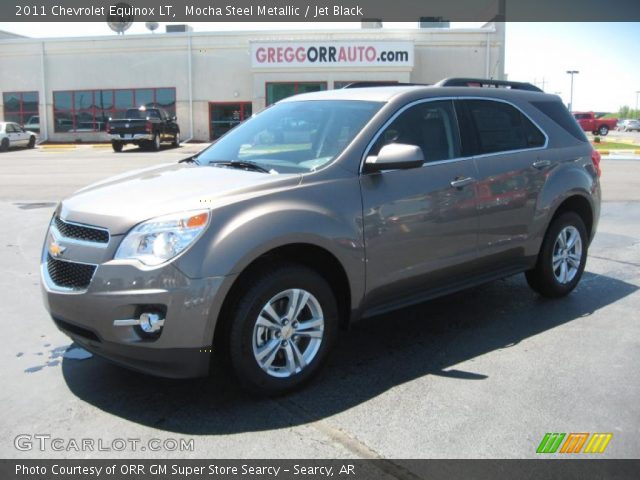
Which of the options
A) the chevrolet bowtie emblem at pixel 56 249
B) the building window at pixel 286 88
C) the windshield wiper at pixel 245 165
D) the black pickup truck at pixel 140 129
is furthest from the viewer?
the building window at pixel 286 88

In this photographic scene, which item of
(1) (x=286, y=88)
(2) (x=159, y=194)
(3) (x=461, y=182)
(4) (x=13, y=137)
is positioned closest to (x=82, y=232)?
(2) (x=159, y=194)

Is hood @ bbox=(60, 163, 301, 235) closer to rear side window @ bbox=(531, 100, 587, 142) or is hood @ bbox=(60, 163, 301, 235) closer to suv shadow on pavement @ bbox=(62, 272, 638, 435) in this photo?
suv shadow on pavement @ bbox=(62, 272, 638, 435)

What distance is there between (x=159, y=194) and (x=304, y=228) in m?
0.89

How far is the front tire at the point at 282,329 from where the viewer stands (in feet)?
11.8

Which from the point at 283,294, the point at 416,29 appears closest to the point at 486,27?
the point at 416,29

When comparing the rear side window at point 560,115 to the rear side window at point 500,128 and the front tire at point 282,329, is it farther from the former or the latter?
the front tire at point 282,329

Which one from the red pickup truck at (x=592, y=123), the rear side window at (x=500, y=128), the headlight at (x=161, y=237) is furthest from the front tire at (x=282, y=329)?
the red pickup truck at (x=592, y=123)

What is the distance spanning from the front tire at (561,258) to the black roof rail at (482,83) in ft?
4.15

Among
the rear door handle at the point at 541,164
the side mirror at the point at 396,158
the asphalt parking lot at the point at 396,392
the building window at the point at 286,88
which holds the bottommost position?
the asphalt parking lot at the point at 396,392

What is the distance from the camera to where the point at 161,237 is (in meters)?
3.43

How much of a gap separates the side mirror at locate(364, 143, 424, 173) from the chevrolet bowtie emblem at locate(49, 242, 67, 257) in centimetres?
197

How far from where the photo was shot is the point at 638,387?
400cm

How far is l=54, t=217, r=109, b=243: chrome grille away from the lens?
356cm

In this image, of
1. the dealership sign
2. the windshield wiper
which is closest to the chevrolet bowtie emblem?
the windshield wiper
